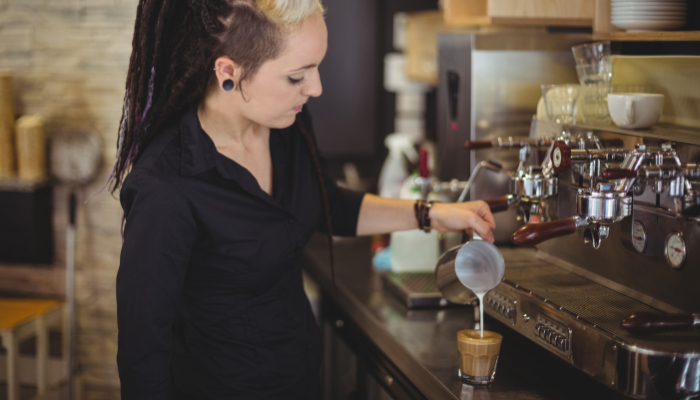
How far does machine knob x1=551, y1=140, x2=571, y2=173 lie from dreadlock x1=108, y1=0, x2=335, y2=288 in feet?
1.66

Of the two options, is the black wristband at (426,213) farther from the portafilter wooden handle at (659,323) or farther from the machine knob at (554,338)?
the portafilter wooden handle at (659,323)

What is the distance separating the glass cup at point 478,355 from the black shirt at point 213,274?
0.39 m

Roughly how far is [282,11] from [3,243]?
2155 millimetres

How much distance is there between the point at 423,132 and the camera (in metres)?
3.43

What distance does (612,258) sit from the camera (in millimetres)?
1230

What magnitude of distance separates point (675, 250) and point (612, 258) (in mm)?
173

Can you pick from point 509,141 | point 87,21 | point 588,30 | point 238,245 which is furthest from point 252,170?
point 87,21

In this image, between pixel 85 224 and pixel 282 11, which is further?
pixel 85 224

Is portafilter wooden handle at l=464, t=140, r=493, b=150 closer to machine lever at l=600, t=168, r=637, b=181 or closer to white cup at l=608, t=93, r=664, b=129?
white cup at l=608, t=93, r=664, b=129

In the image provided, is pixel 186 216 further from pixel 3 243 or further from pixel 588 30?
pixel 3 243

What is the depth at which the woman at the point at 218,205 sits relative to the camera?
1.10 meters

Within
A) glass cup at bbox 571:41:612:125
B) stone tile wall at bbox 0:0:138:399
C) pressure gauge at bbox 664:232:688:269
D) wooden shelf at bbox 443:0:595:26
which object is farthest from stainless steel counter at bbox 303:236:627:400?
stone tile wall at bbox 0:0:138:399

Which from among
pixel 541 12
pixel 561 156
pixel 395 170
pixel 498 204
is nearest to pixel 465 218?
pixel 498 204

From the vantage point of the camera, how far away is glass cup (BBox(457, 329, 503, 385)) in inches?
43.4
